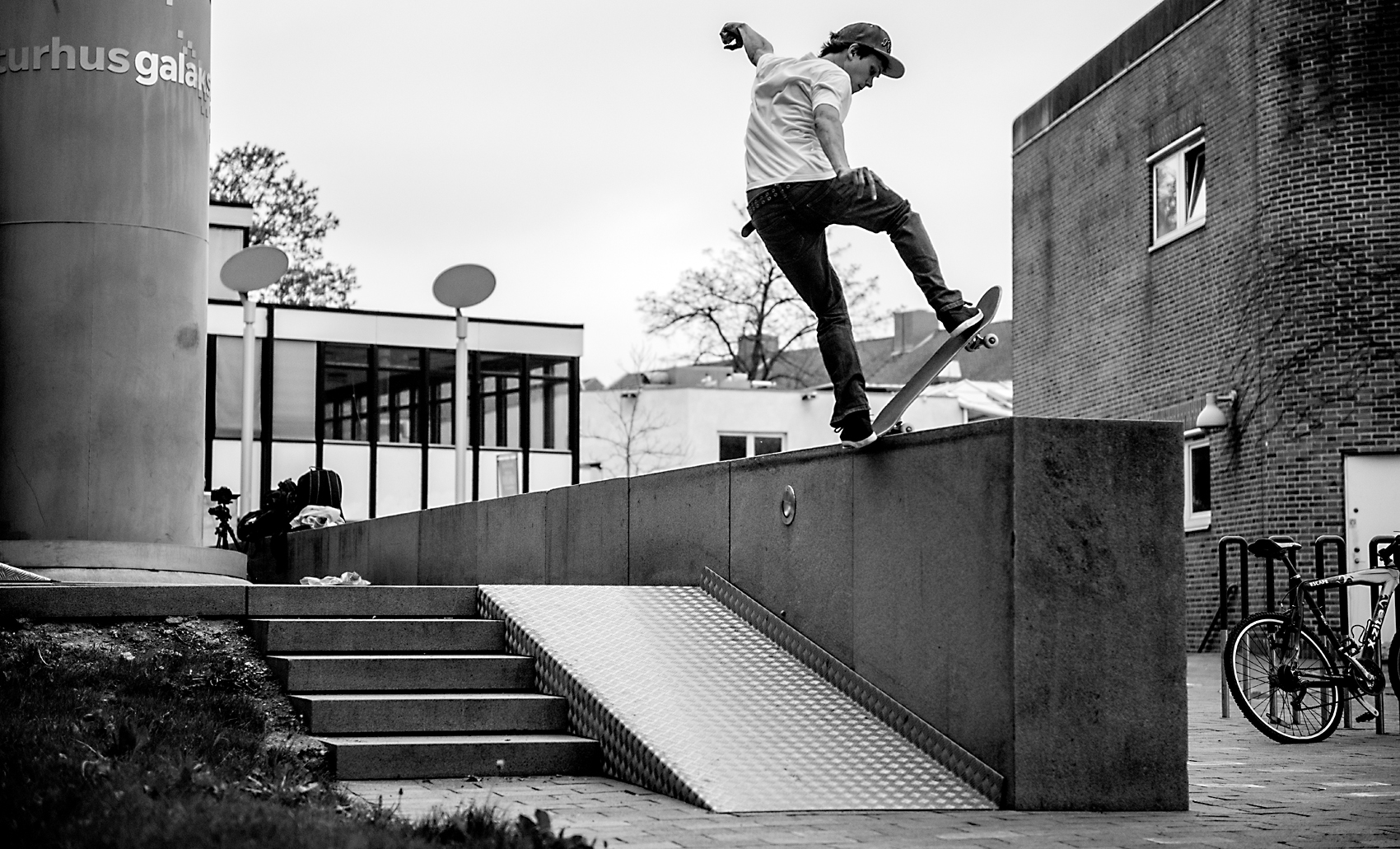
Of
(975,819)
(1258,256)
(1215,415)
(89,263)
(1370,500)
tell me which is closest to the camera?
(975,819)

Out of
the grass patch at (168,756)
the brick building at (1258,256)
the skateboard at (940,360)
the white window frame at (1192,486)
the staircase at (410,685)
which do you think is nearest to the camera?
the grass patch at (168,756)

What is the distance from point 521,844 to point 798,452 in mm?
3778

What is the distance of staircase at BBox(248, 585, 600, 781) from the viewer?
6.53m

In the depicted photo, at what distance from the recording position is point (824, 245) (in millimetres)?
7426

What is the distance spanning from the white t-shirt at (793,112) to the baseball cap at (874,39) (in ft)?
0.50

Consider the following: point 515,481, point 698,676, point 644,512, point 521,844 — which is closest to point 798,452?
point 698,676

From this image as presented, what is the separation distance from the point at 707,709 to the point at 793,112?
8.76 ft

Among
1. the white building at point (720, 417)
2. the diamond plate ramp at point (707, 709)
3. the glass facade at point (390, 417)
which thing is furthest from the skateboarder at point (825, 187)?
the white building at point (720, 417)

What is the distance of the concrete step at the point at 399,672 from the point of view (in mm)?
7188

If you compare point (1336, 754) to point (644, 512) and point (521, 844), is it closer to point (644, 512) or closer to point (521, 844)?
point (644, 512)

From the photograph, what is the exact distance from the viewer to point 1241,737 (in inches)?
368

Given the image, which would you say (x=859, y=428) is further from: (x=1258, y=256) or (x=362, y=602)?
(x=1258, y=256)

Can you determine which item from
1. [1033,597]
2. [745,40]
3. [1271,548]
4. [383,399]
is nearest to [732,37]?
[745,40]

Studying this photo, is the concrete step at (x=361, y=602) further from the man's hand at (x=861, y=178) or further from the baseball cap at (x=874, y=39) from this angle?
the baseball cap at (x=874, y=39)
